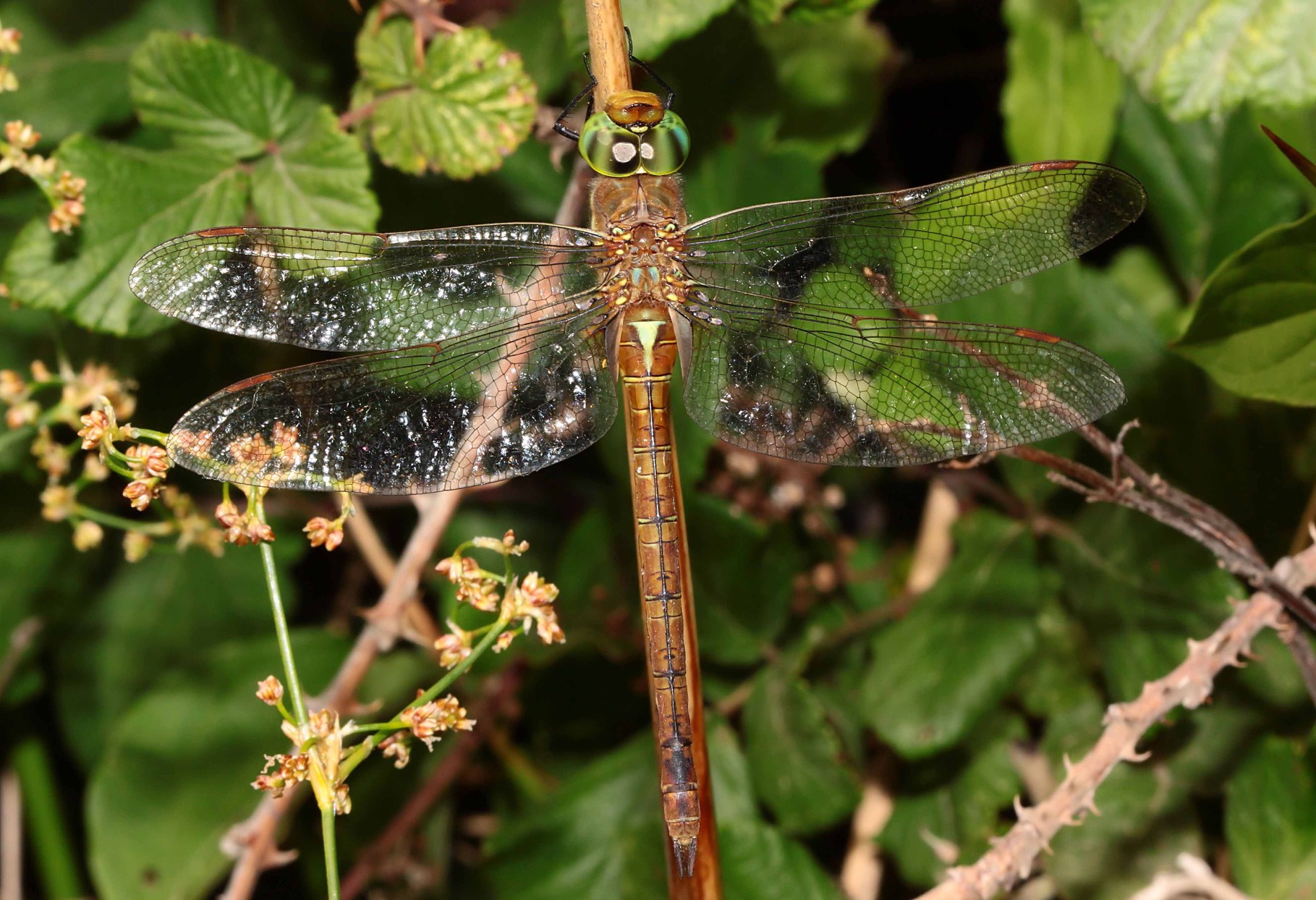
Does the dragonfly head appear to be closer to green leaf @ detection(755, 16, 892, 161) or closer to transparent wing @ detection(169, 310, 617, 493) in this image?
transparent wing @ detection(169, 310, 617, 493)

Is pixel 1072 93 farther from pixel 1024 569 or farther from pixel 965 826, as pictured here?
pixel 965 826

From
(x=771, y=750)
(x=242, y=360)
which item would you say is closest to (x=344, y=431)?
(x=242, y=360)

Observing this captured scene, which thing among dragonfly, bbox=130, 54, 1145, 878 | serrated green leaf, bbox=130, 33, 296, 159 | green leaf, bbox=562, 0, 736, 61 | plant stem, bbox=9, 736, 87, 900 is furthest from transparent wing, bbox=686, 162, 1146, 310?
plant stem, bbox=9, 736, 87, 900

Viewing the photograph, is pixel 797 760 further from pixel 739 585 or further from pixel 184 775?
pixel 184 775

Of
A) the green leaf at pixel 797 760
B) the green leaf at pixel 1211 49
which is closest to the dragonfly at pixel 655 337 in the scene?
the green leaf at pixel 1211 49

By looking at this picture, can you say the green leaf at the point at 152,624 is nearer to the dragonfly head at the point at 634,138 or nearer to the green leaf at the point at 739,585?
the green leaf at the point at 739,585
